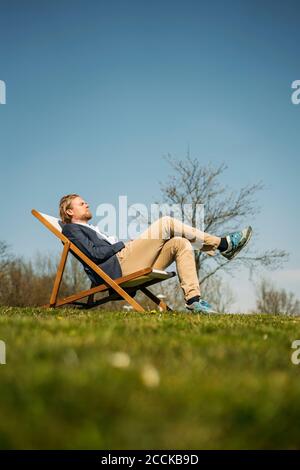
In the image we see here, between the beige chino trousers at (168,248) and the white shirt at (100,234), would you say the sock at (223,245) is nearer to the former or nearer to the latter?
the beige chino trousers at (168,248)

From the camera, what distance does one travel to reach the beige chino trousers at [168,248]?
6668 mm

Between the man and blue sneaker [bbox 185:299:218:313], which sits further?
the man

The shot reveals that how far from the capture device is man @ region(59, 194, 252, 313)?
661 cm

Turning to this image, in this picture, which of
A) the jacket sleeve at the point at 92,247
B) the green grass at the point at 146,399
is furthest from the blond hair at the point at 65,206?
the green grass at the point at 146,399

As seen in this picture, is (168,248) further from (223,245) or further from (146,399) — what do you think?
(146,399)

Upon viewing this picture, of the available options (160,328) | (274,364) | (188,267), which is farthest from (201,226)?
(274,364)

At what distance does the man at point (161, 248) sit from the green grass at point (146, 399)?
14.1 feet

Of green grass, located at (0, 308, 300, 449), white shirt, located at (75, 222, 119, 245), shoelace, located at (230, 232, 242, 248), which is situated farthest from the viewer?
white shirt, located at (75, 222, 119, 245)

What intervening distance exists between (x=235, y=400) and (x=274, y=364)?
0.74 m

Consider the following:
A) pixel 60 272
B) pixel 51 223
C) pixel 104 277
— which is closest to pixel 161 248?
pixel 104 277

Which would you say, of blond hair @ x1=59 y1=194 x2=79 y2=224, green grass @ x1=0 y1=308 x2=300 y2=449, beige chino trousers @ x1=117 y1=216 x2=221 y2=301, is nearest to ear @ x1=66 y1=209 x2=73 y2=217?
blond hair @ x1=59 y1=194 x2=79 y2=224

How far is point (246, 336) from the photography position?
9.89 feet

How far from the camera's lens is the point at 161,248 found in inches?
273

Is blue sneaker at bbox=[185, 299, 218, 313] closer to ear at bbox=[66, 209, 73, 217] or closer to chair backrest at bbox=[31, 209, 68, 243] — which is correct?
chair backrest at bbox=[31, 209, 68, 243]
